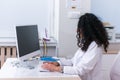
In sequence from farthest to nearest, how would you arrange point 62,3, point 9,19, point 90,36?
point 9,19
point 62,3
point 90,36

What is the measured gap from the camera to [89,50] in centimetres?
240

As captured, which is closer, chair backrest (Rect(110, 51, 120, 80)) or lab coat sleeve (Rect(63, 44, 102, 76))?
lab coat sleeve (Rect(63, 44, 102, 76))

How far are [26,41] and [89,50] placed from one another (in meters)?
0.68

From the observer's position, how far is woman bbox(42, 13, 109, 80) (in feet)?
7.73

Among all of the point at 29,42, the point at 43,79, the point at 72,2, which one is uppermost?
the point at 72,2

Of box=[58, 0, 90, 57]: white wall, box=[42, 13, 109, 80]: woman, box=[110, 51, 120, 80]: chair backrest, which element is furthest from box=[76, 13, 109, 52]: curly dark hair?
box=[58, 0, 90, 57]: white wall

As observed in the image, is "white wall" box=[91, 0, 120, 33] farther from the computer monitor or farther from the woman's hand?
the woman's hand

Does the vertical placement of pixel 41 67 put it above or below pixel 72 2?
below

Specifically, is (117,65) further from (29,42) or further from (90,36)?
(29,42)

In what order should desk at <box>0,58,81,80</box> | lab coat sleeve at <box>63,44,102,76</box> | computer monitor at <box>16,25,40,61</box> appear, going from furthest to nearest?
computer monitor at <box>16,25,40,61</box> → lab coat sleeve at <box>63,44,102,76</box> → desk at <box>0,58,81,80</box>

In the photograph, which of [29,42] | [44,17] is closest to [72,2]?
[44,17]

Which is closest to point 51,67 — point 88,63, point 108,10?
point 88,63

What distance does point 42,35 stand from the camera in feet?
11.6

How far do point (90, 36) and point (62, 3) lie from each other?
2.79ft
